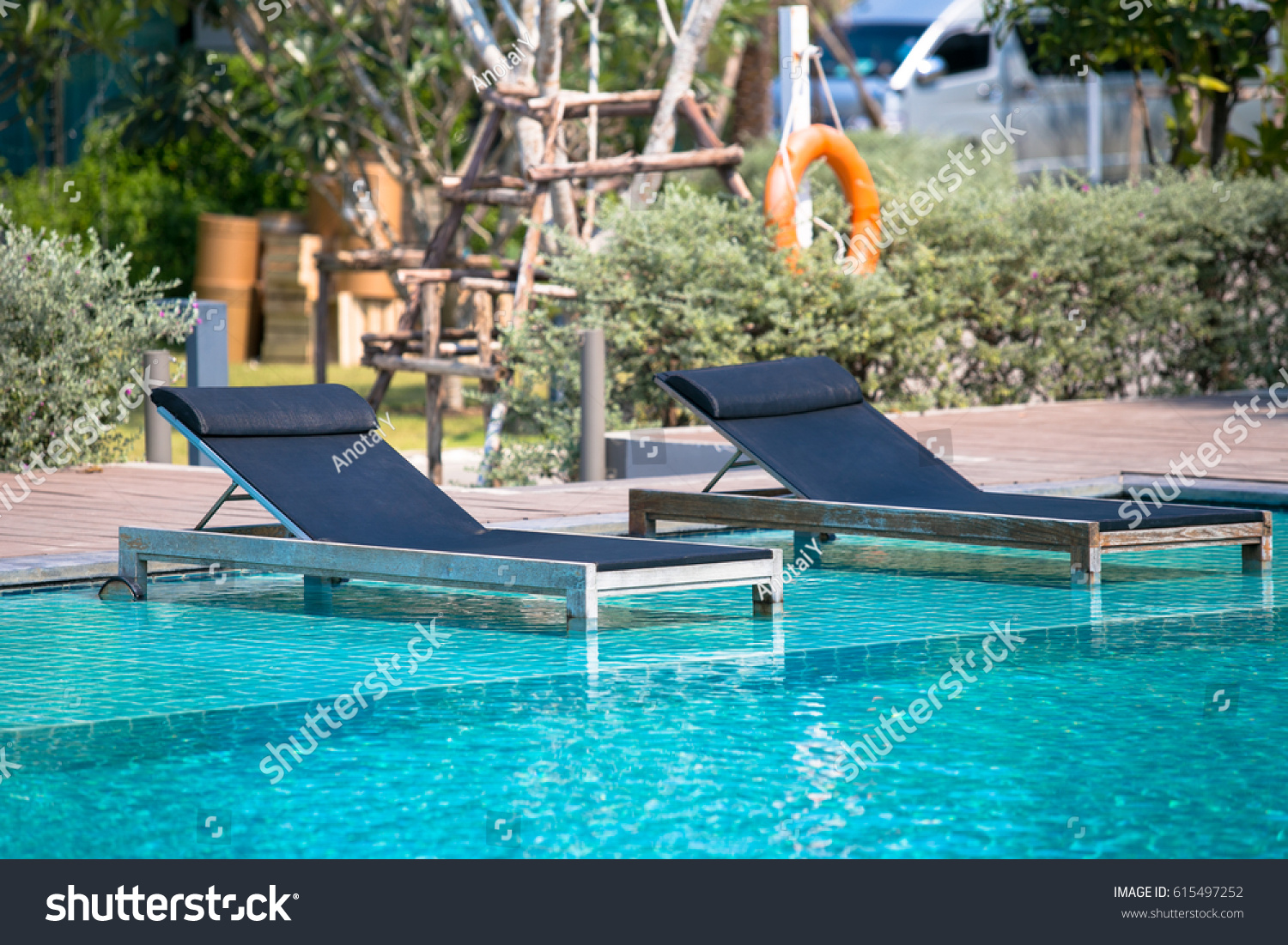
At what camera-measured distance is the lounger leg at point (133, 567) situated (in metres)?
6.30

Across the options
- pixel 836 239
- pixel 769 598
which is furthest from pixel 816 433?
pixel 836 239

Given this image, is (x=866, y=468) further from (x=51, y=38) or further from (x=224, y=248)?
(x=224, y=248)

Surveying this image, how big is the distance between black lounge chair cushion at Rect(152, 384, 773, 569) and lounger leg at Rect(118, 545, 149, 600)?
51 cm

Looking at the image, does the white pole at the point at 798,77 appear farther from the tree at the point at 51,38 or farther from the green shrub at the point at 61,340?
the tree at the point at 51,38

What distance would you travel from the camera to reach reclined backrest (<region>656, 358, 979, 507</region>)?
6770 millimetres

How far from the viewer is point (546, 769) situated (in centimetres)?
404

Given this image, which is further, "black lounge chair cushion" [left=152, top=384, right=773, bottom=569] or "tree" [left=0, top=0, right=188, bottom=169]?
"tree" [left=0, top=0, right=188, bottom=169]

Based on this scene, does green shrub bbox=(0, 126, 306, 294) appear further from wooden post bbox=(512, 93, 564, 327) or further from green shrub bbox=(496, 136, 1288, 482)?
green shrub bbox=(496, 136, 1288, 482)

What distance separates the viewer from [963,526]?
6.28 meters

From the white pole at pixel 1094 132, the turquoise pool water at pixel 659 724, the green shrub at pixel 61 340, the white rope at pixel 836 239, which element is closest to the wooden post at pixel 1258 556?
the turquoise pool water at pixel 659 724

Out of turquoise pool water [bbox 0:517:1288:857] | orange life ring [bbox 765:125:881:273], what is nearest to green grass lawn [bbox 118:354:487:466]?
orange life ring [bbox 765:125:881:273]

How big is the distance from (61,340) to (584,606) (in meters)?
4.90
